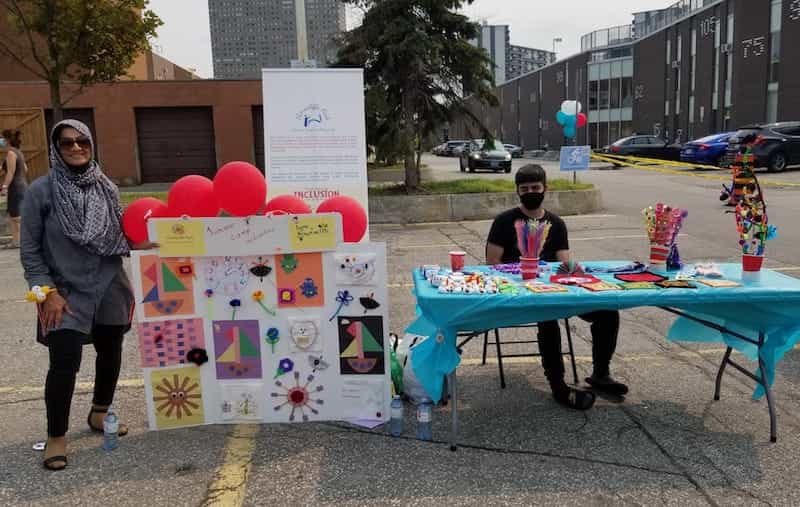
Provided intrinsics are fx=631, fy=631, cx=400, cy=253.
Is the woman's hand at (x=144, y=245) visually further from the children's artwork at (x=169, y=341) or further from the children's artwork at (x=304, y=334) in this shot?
the children's artwork at (x=304, y=334)

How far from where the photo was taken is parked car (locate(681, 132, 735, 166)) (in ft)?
78.0

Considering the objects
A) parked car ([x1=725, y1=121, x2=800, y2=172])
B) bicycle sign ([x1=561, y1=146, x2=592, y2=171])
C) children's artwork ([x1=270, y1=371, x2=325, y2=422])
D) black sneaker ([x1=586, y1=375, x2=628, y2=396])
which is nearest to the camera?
children's artwork ([x1=270, y1=371, x2=325, y2=422])

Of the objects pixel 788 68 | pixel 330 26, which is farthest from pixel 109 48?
pixel 788 68

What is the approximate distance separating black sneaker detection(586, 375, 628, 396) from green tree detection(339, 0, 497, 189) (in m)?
10.4

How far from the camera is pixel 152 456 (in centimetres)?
344

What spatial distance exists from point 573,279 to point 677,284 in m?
0.56

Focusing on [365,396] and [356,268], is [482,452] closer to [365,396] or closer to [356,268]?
[365,396]

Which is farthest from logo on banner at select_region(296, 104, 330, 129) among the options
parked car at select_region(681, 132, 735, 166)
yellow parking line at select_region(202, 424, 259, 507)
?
parked car at select_region(681, 132, 735, 166)

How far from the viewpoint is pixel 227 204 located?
3521mm

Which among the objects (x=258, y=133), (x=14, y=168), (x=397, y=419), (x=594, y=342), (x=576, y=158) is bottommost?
(x=397, y=419)

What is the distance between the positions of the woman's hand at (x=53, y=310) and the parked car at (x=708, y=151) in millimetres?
24660

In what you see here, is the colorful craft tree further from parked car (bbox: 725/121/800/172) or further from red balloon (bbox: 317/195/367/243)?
parked car (bbox: 725/121/800/172)

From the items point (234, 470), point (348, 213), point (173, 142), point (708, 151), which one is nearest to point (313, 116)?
point (348, 213)

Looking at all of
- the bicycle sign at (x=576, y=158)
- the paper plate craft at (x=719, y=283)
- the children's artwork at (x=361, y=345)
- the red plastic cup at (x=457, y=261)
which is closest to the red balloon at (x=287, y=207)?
the children's artwork at (x=361, y=345)
